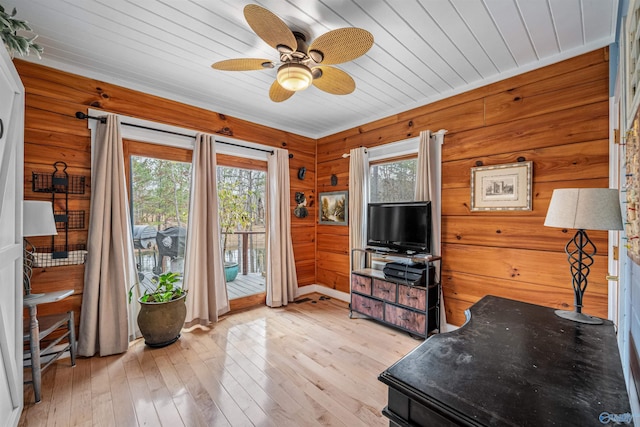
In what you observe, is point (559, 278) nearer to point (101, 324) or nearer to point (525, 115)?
point (525, 115)

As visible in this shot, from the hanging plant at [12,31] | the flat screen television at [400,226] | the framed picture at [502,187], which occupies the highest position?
the hanging plant at [12,31]

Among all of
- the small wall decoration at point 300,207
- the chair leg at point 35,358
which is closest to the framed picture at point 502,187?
the small wall decoration at point 300,207

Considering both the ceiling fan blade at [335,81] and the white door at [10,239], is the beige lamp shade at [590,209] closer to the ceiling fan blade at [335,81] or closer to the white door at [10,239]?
the ceiling fan blade at [335,81]

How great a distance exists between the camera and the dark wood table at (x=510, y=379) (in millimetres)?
763

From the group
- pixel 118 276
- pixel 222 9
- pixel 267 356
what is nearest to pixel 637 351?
pixel 267 356

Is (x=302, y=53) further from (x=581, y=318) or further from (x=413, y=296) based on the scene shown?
(x=413, y=296)

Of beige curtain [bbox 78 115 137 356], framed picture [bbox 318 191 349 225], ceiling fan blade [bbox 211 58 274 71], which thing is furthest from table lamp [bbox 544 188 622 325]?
beige curtain [bbox 78 115 137 356]

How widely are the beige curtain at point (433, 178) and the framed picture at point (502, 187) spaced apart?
1.16 feet

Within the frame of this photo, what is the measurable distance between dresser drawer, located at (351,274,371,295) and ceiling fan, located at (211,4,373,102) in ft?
6.88

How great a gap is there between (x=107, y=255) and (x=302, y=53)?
97.7 inches

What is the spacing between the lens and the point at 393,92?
2967mm

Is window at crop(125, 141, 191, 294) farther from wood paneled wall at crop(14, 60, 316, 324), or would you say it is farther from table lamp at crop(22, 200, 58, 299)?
table lamp at crop(22, 200, 58, 299)

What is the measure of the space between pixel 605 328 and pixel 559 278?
3.69 feet

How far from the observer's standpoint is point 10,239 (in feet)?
5.48
